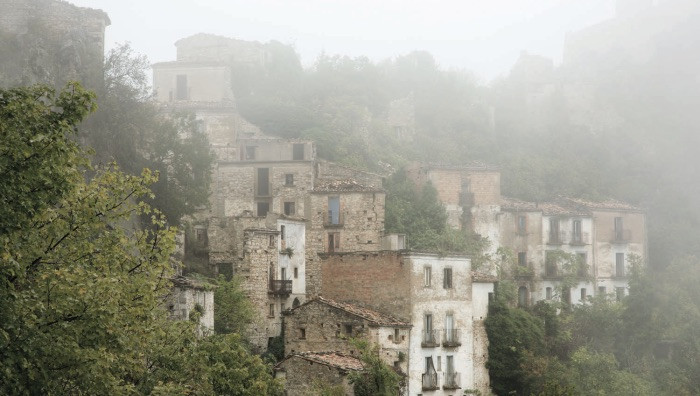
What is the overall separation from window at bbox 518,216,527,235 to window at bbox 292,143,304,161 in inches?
517

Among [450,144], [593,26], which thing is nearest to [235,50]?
[450,144]

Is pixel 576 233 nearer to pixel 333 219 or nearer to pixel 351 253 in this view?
pixel 333 219

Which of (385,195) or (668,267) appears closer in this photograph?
(385,195)

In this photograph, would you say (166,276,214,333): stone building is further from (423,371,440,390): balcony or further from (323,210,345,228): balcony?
(323,210,345,228): balcony

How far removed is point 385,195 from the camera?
58500mm

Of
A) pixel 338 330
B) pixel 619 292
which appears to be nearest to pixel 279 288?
pixel 338 330

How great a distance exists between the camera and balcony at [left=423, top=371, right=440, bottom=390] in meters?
46.3

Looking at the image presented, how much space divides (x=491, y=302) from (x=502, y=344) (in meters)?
2.18

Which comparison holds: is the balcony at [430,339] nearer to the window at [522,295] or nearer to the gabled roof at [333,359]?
the gabled roof at [333,359]

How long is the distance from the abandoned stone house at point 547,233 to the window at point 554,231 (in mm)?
55

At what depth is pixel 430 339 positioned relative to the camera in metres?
47.3

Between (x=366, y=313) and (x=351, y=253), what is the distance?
12.7 ft

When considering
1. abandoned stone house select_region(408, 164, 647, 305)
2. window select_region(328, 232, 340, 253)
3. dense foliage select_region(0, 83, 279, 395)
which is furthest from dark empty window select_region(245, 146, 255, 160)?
dense foliage select_region(0, 83, 279, 395)

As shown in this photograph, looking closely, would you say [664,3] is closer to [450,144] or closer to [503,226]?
[450,144]
